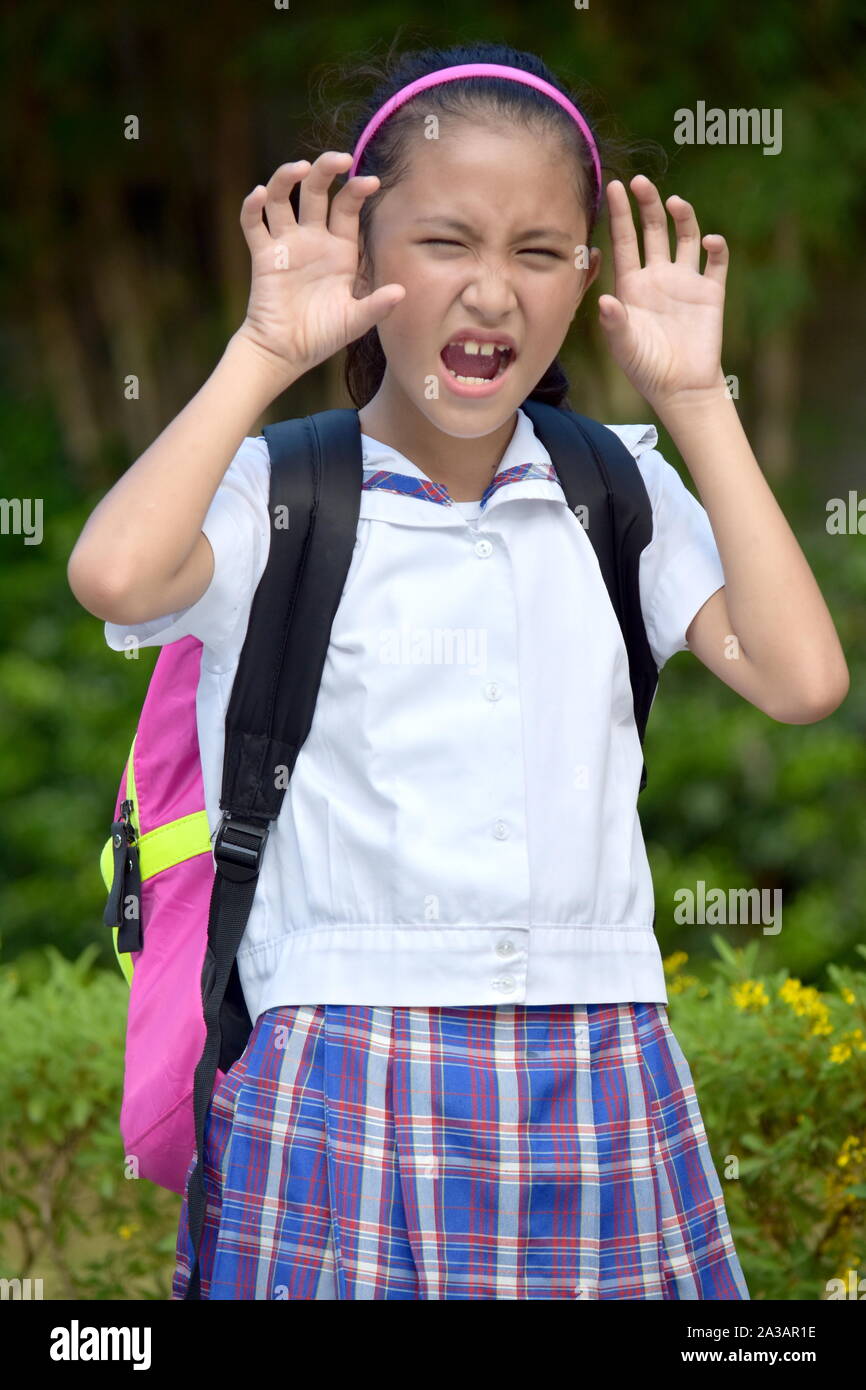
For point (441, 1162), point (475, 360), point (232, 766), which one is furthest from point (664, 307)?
point (441, 1162)

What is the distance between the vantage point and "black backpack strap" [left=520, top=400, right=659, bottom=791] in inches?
59.2

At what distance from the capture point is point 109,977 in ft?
9.14

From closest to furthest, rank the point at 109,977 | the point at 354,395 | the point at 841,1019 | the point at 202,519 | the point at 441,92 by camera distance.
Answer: the point at 202,519 < the point at 441,92 < the point at 354,395 < the point at 841,1019 < the point at 109,977

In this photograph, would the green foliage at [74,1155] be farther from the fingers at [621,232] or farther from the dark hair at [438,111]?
the fingers at [621,232]

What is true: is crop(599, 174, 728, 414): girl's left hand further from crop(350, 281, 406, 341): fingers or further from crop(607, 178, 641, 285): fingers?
crop(350, 281, 406, 341): fingers

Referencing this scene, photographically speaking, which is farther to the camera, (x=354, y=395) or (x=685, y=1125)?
(x=354, y=395)

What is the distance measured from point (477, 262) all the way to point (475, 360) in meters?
0.09

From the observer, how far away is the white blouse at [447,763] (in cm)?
138

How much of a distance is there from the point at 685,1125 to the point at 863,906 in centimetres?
281

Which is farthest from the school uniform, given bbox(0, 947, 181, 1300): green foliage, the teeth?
bbox(0, 947, 181, 1300): green foliage

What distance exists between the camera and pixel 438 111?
1.44 meters
